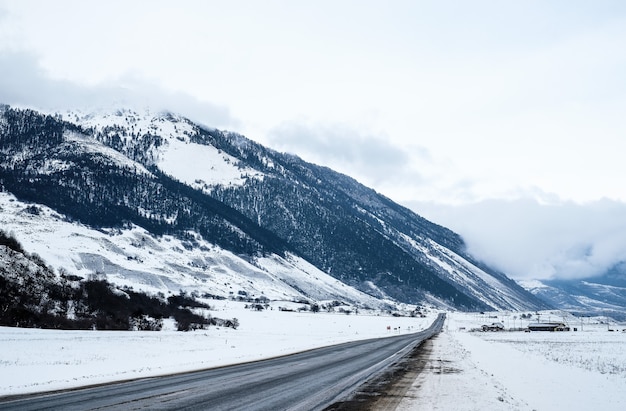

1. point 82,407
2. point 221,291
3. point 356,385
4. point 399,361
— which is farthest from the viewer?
point 221,291

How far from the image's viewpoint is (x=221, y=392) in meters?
17.8

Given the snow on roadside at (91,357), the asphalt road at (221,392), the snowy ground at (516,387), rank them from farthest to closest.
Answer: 1. the snow on roadside at (91,357)
2. the snowy ground at (516,387)
3. the asphalt road at (221,392)

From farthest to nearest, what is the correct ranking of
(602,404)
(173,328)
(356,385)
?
(173,328) < (356,385) < (602,404)

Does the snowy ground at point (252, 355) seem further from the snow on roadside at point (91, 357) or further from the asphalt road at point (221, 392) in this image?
the asphalt road at point (221, 392)

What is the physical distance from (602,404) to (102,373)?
70.7 ft

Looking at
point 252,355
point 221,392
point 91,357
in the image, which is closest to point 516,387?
point 221,392

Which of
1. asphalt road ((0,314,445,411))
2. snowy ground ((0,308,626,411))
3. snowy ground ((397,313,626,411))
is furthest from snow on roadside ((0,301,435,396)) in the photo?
snowy ground ((397,313,626,411))

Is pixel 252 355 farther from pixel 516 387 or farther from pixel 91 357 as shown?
pixel 516 387

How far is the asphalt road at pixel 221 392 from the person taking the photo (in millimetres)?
14914

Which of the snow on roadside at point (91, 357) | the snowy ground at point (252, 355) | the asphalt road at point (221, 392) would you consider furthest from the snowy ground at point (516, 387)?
the snow on roadside at point (91, 357)

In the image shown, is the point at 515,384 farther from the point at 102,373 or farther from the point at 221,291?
the point at 221,291

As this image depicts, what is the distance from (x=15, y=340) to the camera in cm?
3195

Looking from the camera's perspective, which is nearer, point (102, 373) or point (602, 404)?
point (602, 404)

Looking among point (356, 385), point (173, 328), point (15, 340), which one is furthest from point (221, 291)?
point (356, 385)
